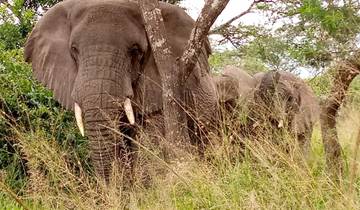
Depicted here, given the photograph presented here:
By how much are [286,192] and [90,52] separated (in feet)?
7.92

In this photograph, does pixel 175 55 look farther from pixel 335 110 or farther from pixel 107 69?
pixel 335 110

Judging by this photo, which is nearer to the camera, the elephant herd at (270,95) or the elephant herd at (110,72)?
the elephant herd at (110,72)

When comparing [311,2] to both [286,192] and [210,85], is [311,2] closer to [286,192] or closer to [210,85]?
[286,192]

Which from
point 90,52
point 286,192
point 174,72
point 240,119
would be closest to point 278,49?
point 240,119

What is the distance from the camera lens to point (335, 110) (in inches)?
210

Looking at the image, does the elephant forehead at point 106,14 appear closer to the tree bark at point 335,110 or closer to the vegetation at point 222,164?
the vegetation at point 222,164

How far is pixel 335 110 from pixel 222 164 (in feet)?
3.36

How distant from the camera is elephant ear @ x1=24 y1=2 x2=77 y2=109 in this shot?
246 inches

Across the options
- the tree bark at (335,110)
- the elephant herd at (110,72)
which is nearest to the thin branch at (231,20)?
the elephant herd at (110,72)

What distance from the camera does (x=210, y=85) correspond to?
6.98 metres

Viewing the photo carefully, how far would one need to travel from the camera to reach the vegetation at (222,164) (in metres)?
3.88

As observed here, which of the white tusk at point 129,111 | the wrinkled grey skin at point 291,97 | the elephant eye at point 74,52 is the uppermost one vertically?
the elephant eye at point 74,52

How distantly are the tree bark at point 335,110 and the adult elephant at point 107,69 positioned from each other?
50.8 inches

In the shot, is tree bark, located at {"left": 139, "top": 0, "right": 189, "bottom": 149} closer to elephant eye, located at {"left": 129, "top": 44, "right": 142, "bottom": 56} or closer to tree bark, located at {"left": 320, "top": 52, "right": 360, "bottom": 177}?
elephant eye, located at {"left": 129, "top": 44, "right": 142, "bottom": 56}
